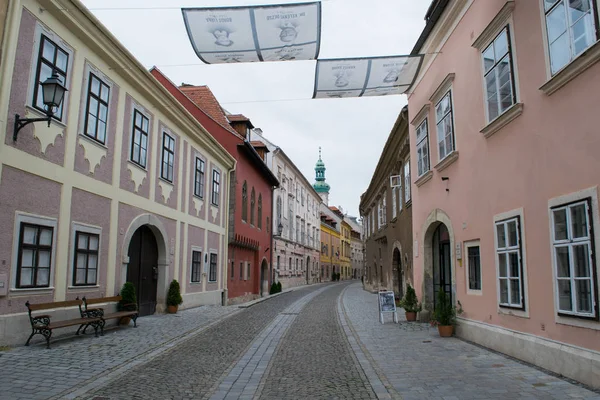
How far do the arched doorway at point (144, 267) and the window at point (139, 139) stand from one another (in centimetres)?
222

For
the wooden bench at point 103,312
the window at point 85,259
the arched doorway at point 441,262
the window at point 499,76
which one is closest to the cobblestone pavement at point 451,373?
the arched doorway at point 441,262

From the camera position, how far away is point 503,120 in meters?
8.41

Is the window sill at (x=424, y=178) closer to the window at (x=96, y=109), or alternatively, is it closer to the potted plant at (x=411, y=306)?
the potted plant at (x=411, y=306)

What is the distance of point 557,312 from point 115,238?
10.2 metres

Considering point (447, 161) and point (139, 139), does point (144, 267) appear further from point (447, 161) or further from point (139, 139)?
point (447, 161)

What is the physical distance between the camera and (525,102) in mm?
7672

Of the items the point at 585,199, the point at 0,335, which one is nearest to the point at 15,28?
the point at 0,335

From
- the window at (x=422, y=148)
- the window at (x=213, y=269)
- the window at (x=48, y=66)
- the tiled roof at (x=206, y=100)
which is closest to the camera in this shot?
the window at (x=48, y=66)

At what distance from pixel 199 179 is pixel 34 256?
10.6 meters

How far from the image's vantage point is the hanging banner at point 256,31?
25.8 feet

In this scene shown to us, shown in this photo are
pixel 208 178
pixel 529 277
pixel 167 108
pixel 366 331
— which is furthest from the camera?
pixel 208 178

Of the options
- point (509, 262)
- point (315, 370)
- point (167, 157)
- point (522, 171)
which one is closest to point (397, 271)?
point (167, 157)

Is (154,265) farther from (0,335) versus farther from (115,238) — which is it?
(0,335)

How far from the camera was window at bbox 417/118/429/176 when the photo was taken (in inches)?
532
